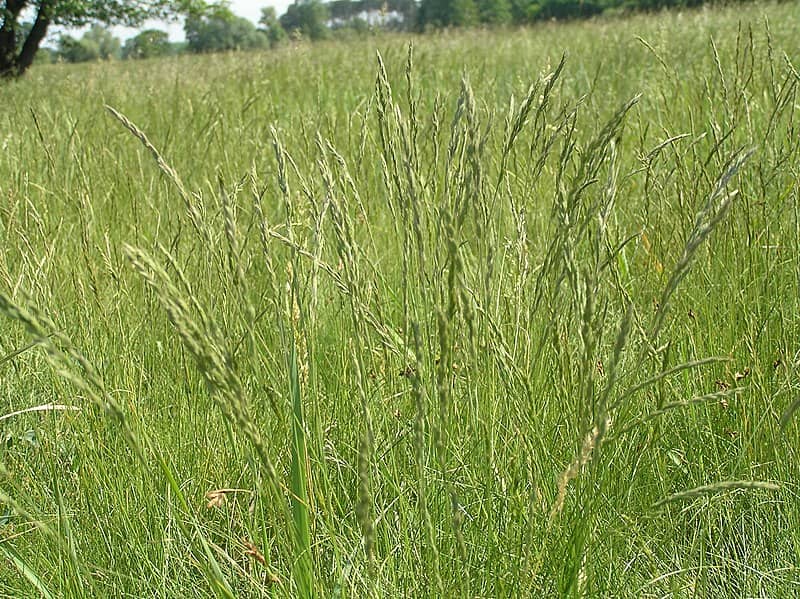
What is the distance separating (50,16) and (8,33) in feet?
2.03

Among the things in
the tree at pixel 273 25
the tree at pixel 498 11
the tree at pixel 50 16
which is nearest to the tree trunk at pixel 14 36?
the tree at pixel 50 16

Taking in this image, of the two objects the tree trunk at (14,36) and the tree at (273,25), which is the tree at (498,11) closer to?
the tree at (273,25)

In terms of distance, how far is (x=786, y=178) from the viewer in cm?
221

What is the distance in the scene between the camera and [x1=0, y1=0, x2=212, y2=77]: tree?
32.1ft

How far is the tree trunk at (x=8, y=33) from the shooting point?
9.41 meters

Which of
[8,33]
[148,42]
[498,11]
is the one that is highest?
[498,11]

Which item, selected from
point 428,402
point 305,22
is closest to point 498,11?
point 305,22

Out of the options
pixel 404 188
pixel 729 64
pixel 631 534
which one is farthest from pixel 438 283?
pixel 729 64

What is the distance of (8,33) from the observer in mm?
9867

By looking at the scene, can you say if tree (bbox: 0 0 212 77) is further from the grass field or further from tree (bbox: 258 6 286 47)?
the grass field

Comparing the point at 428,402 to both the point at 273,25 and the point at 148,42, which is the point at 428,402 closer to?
the point at 148,42

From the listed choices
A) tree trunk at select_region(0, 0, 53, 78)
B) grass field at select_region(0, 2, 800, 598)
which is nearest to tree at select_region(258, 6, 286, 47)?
tree trunk at select_region(0, 0, 53, 78)

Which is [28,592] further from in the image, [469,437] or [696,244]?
[696,244]

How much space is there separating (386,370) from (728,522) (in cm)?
75
